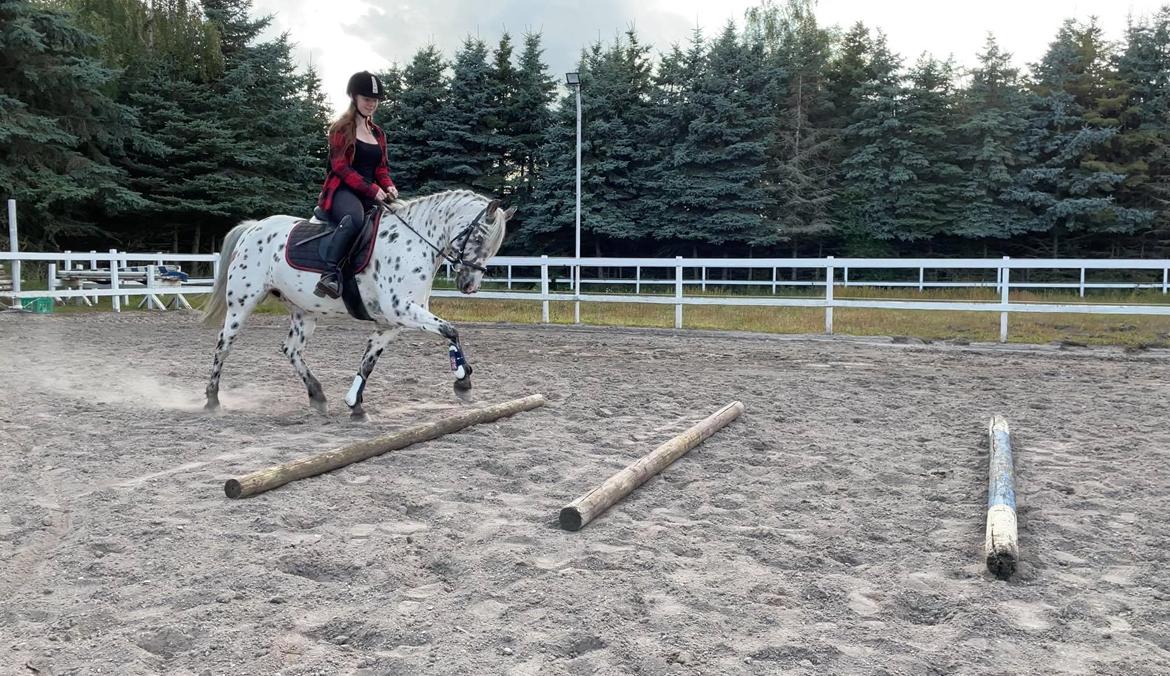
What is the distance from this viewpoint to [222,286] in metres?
7.65

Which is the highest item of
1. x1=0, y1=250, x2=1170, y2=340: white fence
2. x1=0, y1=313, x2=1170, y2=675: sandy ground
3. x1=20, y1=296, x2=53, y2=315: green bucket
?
x1=0, y1=250, x2=1170, y2=340: white fence

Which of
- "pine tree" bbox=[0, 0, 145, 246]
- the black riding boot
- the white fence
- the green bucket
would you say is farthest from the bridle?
"pine tree" bbox=[0, 0, 145, 246]

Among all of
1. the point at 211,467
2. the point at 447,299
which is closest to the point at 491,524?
the point at 211,467

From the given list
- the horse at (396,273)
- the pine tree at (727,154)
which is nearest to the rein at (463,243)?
the horse at (396,273)

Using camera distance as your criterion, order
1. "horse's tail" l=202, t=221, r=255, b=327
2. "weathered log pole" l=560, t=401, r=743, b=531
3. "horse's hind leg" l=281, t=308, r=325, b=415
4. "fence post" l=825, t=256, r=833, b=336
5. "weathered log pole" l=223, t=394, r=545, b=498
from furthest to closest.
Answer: "fence post" l=825, t=256, r=833, b=336, "horse's tail" l=202, t=221, r=255, b=327, "horse's hind leg" l=281, t=308, r=325, b=415, "weathered log pole" l=223, t=394, r=545, b=498, "weathered log pole" l=560, t=401, r=743, b=531

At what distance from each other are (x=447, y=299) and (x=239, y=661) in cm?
2096

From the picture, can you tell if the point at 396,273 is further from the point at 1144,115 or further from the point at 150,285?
the point at 1144,115

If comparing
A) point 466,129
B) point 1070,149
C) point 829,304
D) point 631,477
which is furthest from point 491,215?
point 1070,149

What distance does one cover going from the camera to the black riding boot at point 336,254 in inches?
259

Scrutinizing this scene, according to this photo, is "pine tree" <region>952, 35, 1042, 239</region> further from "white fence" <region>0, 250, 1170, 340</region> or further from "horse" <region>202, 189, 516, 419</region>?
"horse" <region>202, 189, 516, 419</region>

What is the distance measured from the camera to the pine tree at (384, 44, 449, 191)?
1496 inches

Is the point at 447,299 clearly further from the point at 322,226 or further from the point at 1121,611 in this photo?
the point at 1121,611

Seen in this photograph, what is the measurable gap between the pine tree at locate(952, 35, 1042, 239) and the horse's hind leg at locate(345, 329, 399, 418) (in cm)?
3283

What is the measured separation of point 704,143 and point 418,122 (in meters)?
13.0
